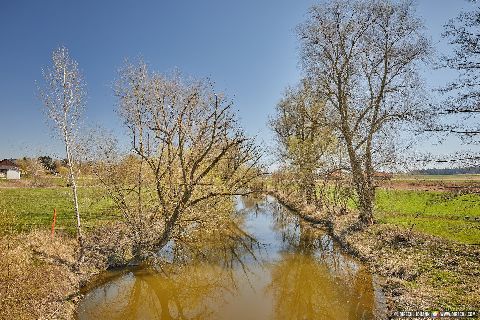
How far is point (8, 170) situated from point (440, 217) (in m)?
79.1

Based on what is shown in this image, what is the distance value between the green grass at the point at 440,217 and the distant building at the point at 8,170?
68894 mm

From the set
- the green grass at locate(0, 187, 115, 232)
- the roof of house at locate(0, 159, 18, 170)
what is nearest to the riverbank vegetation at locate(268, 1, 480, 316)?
the green grass at locate(0, 187, 115, 232)

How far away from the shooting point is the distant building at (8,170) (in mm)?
73625

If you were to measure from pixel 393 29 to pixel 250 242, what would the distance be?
586 inches

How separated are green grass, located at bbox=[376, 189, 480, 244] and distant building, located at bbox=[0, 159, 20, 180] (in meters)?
68.9

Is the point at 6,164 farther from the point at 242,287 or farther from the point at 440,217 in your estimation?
the point at 440,217

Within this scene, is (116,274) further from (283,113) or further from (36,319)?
(283,113)

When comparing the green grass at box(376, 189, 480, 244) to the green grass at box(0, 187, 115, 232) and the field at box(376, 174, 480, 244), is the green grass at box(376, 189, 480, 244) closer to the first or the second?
the field at box(376, 174, 480, 244)

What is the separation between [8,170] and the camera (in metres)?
76.2

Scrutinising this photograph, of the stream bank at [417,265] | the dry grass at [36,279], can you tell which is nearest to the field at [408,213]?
the stream bank at [417,265]

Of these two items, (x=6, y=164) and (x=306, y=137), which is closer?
(x=306, y=137)

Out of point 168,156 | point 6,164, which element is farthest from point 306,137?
point 6,164

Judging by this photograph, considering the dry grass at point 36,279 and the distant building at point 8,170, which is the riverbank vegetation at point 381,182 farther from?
the distant building at point 8,170

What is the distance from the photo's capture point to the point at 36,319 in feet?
31.3
